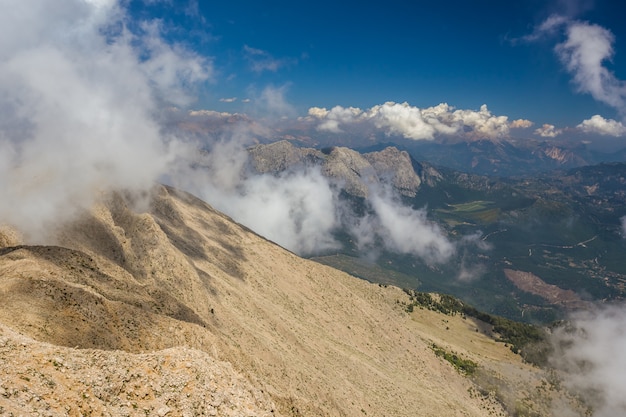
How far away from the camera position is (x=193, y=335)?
2931 inches

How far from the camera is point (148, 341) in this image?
67688mm

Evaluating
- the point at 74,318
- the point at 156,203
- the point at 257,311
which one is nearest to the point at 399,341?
the point at 257,311

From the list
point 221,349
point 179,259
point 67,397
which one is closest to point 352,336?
point 179,259

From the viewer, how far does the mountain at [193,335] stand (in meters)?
45.5

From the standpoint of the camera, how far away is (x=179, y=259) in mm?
122438

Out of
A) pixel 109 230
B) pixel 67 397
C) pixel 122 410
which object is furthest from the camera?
pixel 109 230

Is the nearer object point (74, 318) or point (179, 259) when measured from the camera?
point (74, 318)

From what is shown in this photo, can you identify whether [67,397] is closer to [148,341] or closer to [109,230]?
[148,341]

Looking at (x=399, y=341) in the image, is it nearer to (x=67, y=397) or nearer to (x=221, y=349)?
(x=221, y=349)

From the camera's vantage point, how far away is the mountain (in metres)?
45.5

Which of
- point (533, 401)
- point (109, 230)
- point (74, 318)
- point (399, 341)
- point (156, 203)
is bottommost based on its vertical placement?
point (533, 401)

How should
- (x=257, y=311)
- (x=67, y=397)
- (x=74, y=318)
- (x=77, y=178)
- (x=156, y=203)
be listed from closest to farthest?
(x=67, y=397) → (x=74, y=318) → (x=257, y=311) → (x=77, y=178) → (x=156, y=203)

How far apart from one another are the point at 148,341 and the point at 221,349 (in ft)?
50.2

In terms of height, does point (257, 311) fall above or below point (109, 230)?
below
